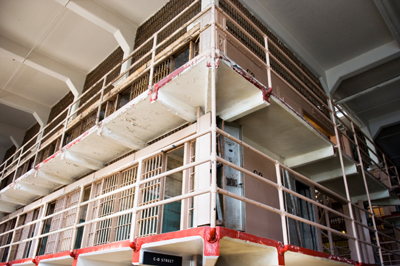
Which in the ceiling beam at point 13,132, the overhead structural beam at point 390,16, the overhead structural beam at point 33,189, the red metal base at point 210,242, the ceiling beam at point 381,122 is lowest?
the red metal base at point 210,242

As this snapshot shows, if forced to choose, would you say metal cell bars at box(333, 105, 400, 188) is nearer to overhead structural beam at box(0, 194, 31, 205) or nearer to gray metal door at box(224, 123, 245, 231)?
gray metal door at box(224, 123, 245, 231)

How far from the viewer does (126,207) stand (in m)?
6.14

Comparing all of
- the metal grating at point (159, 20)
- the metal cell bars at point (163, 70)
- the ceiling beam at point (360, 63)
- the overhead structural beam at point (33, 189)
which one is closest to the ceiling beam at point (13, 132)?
the overhead structural beam at point (33, 189)

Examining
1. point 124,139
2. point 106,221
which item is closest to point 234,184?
point 124,139

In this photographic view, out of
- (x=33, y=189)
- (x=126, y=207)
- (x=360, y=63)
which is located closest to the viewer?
(x=126, y=207)

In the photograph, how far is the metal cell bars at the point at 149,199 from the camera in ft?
16.9

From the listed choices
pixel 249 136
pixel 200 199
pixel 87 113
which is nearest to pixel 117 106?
pixel 87 113

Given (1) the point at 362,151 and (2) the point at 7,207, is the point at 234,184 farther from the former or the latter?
(2) the point at 7,207

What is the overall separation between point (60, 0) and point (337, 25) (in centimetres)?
797

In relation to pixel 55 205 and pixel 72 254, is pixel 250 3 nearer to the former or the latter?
pixel 72 254

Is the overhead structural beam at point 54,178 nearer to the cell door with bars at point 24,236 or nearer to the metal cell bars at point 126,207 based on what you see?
the cell door with bars at point 24,236

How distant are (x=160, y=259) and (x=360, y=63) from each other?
9112 millimetres

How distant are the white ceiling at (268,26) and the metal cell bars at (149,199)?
182 inches

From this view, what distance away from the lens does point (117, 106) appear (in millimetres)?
7516
